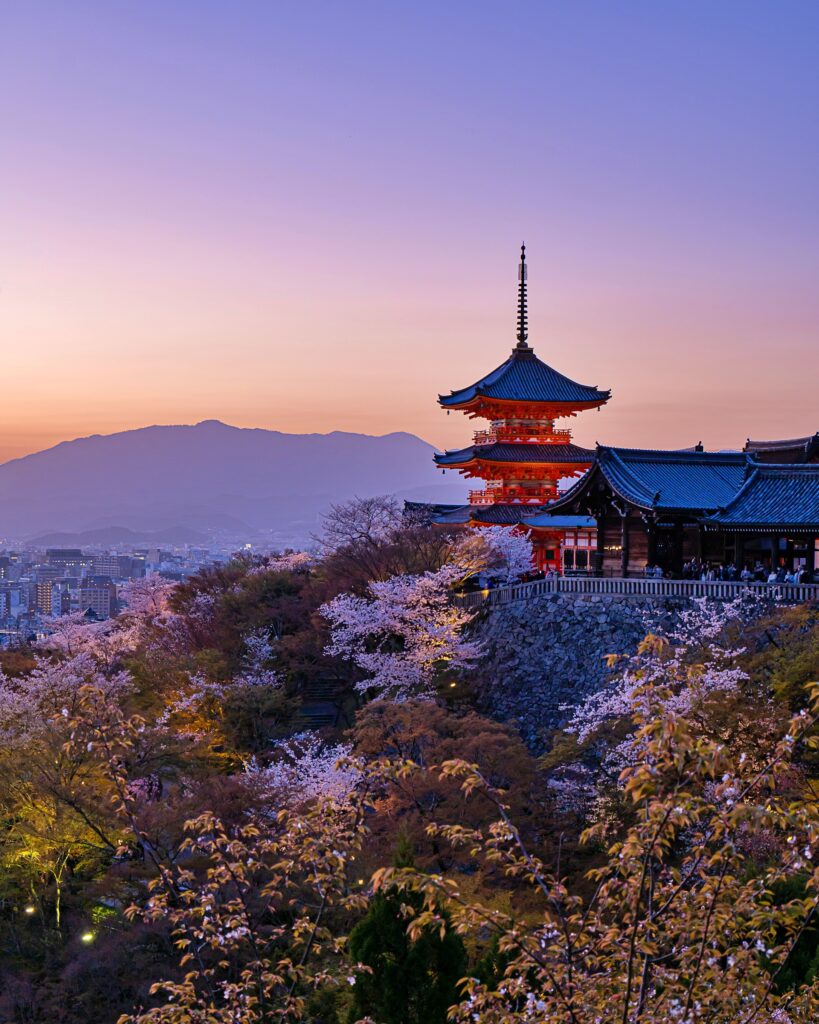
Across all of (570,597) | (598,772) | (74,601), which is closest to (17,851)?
(598,772)

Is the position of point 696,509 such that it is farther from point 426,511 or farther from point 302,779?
point 426,511

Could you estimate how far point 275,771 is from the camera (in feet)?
87.4

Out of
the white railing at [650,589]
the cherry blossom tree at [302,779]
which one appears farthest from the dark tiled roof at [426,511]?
the cherry blossom tree at [302,779]

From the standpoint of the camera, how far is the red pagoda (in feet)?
148

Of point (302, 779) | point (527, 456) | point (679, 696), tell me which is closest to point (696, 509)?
point (679, 696)

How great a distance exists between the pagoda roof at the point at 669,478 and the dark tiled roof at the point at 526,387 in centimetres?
1229

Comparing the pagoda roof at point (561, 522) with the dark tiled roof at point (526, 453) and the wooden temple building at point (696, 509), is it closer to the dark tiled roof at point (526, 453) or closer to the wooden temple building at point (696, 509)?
the dark tiled roof at point (526, 453)

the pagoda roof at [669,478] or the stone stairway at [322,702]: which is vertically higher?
the pagoda roof at [669,478]

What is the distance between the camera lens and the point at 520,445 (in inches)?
1825

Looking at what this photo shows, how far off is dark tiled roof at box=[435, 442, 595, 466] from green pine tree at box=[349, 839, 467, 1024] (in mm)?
30784

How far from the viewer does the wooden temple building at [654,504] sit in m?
30.5

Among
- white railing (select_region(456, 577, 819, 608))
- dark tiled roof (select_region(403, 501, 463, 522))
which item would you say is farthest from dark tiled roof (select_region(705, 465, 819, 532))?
dark tiled roof (select_region(403, 501, 463, 522))

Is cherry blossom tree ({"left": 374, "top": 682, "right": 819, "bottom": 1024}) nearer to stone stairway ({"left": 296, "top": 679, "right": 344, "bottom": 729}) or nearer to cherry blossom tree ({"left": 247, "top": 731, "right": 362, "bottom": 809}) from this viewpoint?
cherry blossom tree ({"left": 247, "top": 731, "right": 362, "bottom": 809})

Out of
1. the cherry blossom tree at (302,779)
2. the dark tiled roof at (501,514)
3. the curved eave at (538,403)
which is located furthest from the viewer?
the curved eave at (538,403)
